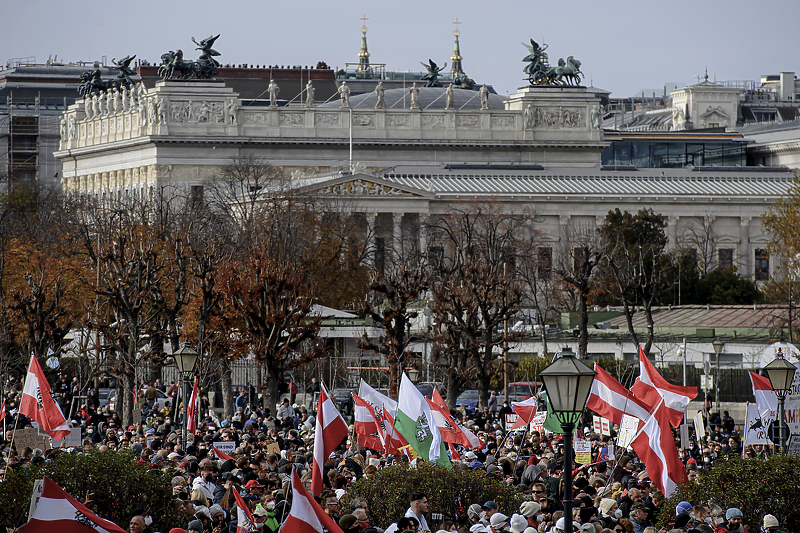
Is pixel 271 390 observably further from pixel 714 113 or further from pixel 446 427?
pixel 714 113

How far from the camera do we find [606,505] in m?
19.5

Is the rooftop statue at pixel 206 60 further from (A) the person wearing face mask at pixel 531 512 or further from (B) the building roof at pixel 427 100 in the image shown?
(A) the person wearing face mask at pixel 531 512

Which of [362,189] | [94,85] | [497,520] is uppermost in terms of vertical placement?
[94,85]

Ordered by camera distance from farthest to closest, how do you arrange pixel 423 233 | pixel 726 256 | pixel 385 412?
pixel 726 256 < pixel 423 233 < pixel 385 412

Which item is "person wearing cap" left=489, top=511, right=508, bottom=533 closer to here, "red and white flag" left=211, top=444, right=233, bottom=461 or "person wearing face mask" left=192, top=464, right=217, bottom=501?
"person wearing face mask" left=192, top=464, right=217, bottom=501

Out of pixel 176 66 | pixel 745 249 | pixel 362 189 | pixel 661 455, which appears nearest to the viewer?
pixel 661 455

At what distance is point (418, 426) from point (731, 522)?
19.8ft

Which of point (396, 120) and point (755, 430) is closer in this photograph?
point (755, 430)

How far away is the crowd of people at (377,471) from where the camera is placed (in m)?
17.8

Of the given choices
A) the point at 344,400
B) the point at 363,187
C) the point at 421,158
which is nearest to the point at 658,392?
the point at 344,400


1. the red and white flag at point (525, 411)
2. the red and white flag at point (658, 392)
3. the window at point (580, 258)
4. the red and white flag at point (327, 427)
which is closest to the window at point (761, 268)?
the window at point (580, 258)

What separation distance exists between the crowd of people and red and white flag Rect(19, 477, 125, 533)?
1727 millimetres

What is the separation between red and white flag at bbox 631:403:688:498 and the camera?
20594 mm

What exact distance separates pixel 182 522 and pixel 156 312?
2826cm
